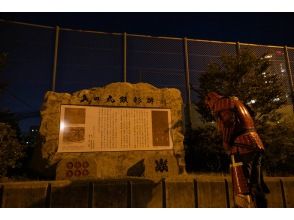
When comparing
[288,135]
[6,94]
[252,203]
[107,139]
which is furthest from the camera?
[6,94]

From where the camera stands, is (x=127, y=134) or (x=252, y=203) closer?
(x=252, y=203)

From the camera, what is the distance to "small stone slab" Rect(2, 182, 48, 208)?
4098 mm

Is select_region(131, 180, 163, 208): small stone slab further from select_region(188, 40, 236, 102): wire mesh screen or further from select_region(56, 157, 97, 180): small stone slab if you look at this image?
select_region(188, 40, 236, 102): wire mesh screen

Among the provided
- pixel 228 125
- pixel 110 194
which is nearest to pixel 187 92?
pixel 228 125

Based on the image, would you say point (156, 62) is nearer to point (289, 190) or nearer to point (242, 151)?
point (289, 190)

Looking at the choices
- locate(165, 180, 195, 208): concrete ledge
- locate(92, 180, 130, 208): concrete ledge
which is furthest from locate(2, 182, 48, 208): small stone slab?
locate(165, 180, 195, 208): concrete ledge

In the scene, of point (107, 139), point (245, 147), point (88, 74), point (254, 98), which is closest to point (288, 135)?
point (254, 98)

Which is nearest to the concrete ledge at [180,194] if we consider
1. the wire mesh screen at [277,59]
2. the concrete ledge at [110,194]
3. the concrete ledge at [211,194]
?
the concrete ledge at [211,194]

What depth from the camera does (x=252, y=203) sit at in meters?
3.47

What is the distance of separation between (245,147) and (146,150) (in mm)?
2383

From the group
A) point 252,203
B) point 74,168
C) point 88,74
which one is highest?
point 88,74

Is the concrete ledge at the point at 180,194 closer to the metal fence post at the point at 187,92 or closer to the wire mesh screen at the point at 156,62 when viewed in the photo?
the metal fence post at the point at 187,92

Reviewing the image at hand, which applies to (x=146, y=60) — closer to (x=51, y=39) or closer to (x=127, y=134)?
(x=51, y=39)

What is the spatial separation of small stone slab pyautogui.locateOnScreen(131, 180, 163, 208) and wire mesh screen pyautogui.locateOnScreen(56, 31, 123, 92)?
377cm
